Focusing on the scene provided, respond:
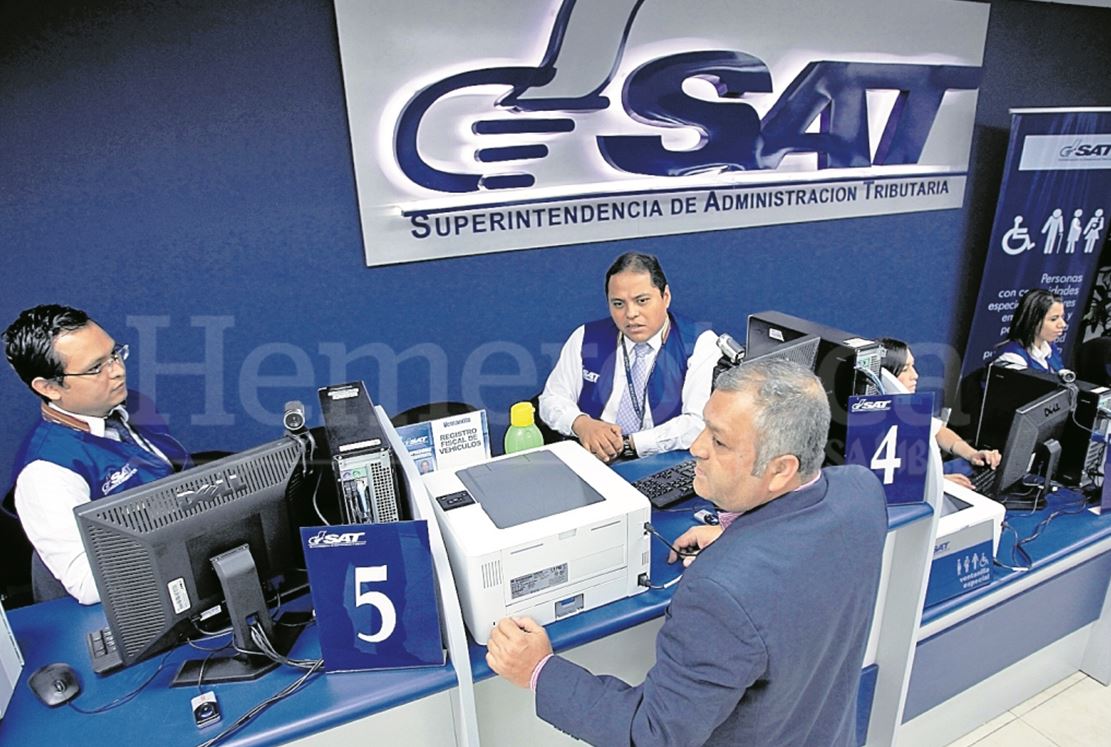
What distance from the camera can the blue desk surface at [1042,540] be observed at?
1774mm

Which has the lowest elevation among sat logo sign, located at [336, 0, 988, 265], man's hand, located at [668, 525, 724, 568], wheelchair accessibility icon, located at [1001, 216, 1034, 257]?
man's hand, located at [668, 525, 724, 568]

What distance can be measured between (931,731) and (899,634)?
0.58 meters

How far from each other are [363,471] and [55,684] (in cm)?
66

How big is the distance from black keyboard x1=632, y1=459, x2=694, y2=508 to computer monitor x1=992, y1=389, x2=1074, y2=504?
35.9 inches

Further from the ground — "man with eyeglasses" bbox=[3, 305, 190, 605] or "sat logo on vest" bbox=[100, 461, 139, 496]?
"man with eyeglasses" bbox=[3, 305, 190, 605]

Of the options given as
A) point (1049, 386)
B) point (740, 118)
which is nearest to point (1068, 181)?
point (740, 118)

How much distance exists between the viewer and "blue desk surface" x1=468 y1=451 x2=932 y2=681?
50.9 inches

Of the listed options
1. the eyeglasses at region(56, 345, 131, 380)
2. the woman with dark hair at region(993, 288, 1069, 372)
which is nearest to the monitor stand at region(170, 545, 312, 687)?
the eyeglasses at region(56, 345, 131, 380)

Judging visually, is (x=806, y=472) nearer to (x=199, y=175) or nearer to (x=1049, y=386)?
(x=1049, y=386)

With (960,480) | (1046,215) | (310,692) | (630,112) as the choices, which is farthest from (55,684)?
(1046,215)

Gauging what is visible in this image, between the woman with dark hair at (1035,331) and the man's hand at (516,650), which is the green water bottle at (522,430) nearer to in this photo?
the man's hand at (516,650)

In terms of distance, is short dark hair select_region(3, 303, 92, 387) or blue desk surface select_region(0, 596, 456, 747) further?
short dark hair select_region(3, 303, 92, 387)

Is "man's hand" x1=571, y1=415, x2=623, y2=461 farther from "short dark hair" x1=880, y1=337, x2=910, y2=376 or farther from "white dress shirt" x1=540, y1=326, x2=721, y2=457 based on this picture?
"short dark hair" x1=880, y1=337, x2=910, y2=376

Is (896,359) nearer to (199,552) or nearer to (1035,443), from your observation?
(1035,443)
